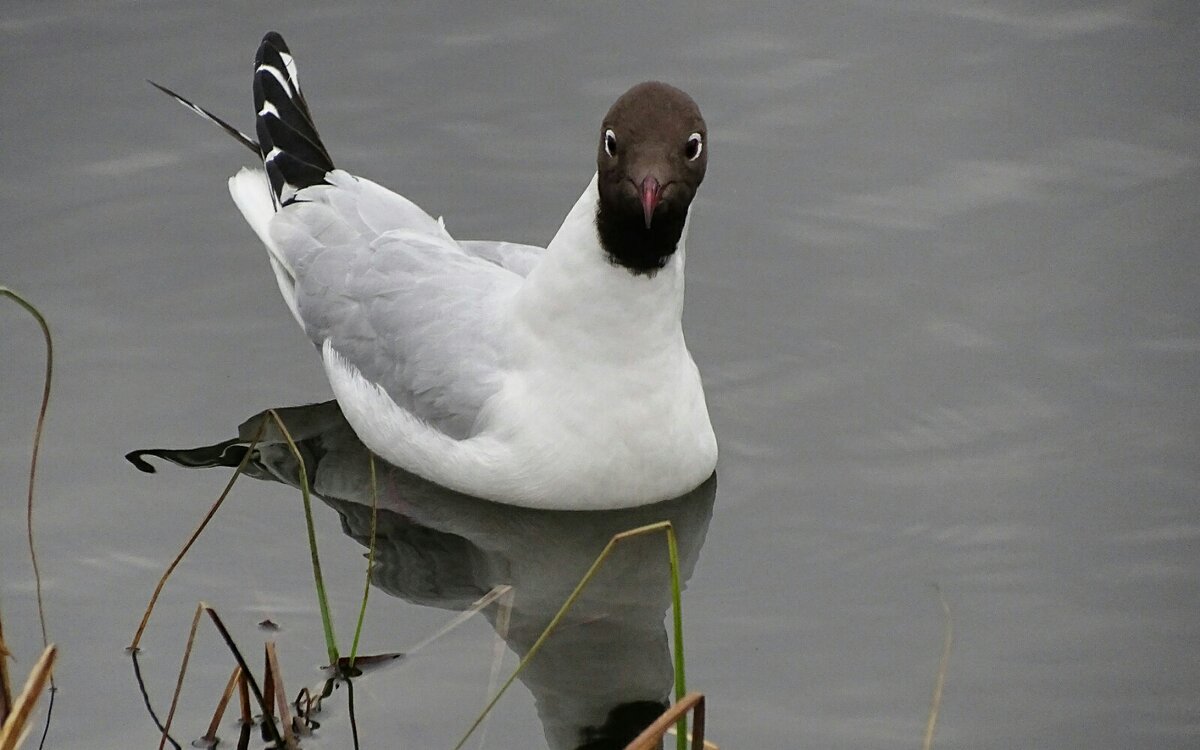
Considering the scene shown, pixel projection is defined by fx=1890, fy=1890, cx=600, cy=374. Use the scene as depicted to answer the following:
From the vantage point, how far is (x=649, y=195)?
6.14m

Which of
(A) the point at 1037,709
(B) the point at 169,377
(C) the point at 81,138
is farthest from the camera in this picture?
(C) the point at 81,138

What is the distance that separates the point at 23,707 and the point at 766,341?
14.1 feet

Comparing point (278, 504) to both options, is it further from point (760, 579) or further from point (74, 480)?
point (760, 579)

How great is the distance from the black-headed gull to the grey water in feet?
1.08

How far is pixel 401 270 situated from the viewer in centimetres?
755

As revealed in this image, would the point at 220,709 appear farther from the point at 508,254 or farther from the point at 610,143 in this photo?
the point at 508,254

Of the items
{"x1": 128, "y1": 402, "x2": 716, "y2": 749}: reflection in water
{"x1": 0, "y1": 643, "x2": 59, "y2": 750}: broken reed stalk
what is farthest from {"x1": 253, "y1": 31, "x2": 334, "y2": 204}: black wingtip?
{"x1": 0, "y1": 643, "x2": 59, "y2": 750}: broken reed stalk

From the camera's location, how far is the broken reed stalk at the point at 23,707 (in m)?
4.51

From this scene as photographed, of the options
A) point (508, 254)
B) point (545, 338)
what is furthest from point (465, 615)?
point (508, 254)

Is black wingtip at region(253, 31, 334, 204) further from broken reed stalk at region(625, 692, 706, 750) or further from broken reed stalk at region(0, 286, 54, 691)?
broken reed stalk at region(625, 692, 706, 750)

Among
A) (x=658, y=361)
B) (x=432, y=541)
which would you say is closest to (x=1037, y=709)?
(x=658, y=361)

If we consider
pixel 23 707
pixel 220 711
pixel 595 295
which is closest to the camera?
pixel 23 707

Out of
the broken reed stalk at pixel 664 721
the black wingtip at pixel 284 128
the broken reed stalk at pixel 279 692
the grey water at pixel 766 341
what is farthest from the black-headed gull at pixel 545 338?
the broken reed stalk at pixel 664 721

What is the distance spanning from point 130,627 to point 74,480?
112cm
